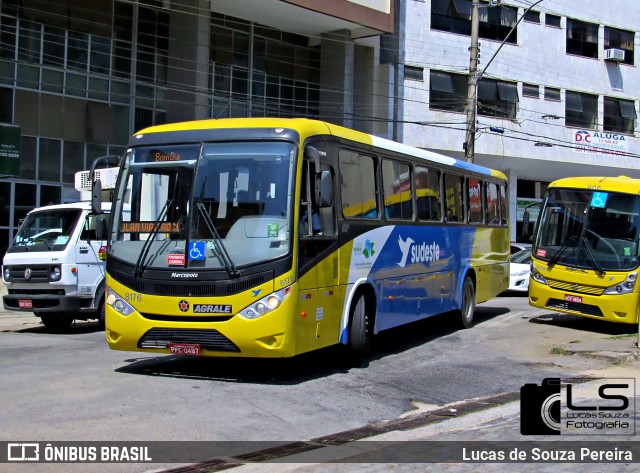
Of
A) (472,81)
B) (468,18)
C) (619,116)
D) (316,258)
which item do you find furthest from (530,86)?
(316,258)

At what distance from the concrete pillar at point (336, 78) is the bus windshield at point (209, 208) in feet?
75.3

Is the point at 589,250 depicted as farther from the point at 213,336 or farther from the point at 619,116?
the point at 619,116

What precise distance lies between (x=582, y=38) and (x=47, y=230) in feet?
106

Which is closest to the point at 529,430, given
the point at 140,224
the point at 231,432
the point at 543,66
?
the point at 231,432

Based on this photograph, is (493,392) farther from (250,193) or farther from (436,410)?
(250,193)

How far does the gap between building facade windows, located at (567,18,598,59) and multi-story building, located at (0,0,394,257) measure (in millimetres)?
11787

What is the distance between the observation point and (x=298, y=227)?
927 cm

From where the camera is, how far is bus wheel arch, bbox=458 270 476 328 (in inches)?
605

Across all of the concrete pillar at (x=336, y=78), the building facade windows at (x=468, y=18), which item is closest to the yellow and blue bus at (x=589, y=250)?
the concrete pillar at (x=336, y=78)

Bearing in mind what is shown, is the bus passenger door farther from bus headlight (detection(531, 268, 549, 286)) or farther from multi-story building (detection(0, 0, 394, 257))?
multi-story building (detection(0, 0, 394, 257))

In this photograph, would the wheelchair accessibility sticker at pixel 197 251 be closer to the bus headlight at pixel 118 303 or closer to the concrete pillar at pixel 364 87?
the bus headlight at pixel 118 303

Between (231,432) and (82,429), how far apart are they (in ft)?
4.57

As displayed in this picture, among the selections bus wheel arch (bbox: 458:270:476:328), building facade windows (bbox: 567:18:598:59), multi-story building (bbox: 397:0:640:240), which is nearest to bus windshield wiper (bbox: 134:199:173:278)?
bus wheel arch (bbox: 458:270:476:328)

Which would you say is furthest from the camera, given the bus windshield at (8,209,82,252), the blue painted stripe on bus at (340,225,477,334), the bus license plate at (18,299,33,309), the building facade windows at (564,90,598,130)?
the building facade windows at (564,90,598,130)
